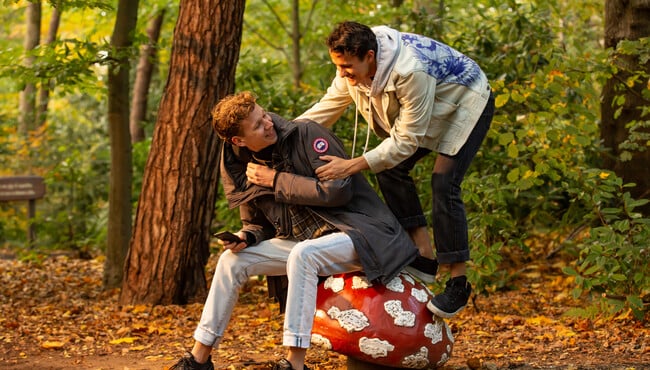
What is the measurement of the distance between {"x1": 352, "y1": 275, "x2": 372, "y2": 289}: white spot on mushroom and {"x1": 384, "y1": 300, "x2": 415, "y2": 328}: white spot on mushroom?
135 mm

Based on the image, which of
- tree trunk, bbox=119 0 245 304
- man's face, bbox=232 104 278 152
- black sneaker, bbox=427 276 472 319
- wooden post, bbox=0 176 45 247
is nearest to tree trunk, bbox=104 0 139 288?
tree trunk, bbox=119 0 245 304

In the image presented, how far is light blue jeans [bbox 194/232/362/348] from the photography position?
4.33m

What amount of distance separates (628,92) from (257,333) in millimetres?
A: 3859

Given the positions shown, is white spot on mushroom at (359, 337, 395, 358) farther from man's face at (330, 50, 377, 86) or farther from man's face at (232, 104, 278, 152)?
man's face at (330, 50, 377, 86)

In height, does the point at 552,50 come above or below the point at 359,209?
above

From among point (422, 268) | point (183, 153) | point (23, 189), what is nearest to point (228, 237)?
point (422, 268)

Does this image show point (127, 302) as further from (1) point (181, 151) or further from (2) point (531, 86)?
(2) point (531, 86)

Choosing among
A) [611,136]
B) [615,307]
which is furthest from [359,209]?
[611,136]

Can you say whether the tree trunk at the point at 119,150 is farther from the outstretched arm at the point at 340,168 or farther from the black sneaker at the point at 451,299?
the black sneaker at the point at 451,299

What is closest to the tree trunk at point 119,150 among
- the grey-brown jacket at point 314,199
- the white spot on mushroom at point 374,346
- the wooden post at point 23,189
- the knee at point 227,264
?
the wooden post at point 23,189

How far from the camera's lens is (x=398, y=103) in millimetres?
4680

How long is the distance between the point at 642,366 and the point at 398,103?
2.25 meters

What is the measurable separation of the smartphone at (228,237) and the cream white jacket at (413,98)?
0.79 m

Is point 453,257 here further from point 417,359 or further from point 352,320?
point 352,320
